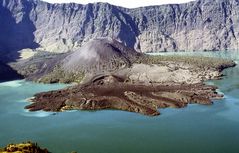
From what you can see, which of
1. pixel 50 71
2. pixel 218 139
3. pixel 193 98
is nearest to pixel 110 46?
pixel 50 71

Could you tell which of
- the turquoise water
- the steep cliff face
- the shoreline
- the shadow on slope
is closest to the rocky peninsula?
the shoreline

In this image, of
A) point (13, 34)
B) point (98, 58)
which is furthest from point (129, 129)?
point (13, 34)

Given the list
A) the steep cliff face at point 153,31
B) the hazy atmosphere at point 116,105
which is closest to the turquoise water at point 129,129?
the hazy atmosphere at point 116,105

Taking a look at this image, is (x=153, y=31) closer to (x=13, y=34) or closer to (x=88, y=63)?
(x=13, y=34)

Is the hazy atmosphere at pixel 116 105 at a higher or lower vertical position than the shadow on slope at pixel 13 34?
lower

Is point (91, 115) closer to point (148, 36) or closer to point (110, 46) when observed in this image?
point (110, 46)

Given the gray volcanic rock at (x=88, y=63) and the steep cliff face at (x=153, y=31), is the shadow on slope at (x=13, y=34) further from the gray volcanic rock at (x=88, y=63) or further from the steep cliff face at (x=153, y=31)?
the gray volcanic rock at (x=88, y=63)
